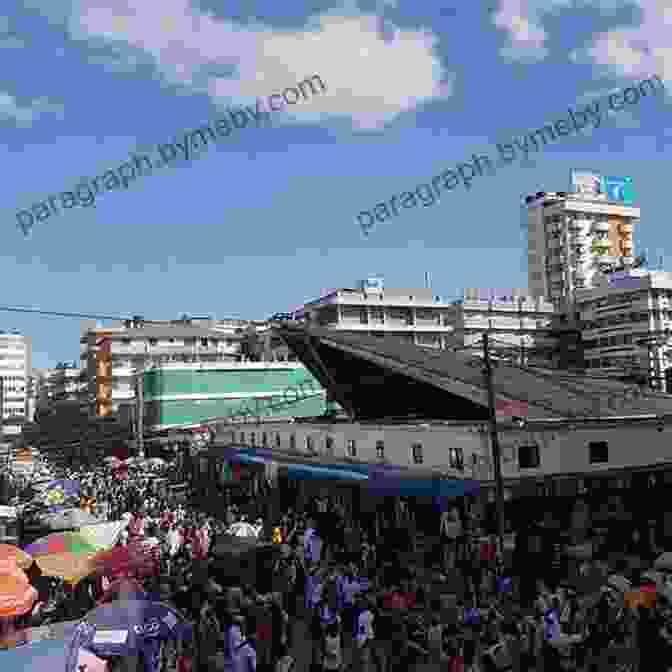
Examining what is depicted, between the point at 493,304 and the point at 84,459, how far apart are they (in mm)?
45695

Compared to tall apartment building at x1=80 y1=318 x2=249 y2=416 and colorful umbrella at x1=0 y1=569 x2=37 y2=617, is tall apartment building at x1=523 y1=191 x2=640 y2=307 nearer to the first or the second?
tall apartment building at x1=80 y1=318 x2=249 y2=416

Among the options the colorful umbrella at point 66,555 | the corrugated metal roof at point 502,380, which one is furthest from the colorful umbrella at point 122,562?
the corrugated metal roof at point 502,380

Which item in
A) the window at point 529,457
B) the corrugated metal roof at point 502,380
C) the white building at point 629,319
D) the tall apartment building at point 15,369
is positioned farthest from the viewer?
the tall apartment building at point 15,369

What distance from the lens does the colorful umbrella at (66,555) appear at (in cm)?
1305

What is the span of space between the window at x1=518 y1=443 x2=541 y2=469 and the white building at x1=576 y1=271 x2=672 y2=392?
5551cm

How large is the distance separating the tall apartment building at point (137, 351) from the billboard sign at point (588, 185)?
47125 mm

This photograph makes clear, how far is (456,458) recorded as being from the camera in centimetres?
1681

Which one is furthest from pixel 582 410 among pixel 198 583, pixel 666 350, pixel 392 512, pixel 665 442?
pixel 666 350

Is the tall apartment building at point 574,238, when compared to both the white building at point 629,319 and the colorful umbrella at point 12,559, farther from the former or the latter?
the colorful umbrella at point 12,559

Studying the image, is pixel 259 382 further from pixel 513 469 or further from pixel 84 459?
pixel 513 469

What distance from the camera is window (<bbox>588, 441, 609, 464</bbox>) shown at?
16531mm

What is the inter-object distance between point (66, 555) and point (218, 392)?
4333 cm

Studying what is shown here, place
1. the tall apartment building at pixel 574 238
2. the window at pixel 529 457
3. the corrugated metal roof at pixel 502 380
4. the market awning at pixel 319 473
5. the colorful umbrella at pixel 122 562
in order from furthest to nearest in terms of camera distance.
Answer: the tall apartment building at pixel 574 238
the corrugated metal roof at pixel 502 380
the market awning at pixel 319 473
the window at pixel 529 457
the colorful umbrella at pixel 122 562

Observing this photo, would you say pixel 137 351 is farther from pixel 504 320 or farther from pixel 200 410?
pixel 504 320
